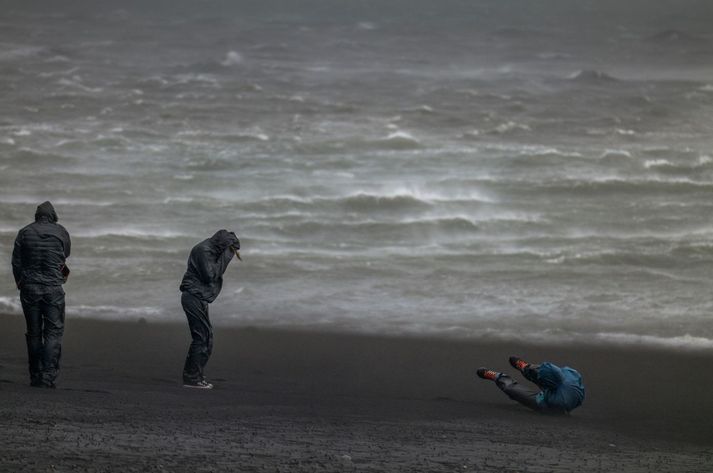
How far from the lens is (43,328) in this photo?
30.0 feet

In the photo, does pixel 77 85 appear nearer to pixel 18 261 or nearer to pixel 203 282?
pixel 203 282

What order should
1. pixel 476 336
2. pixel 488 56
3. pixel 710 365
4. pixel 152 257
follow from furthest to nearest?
1. pixel 488 56
2. pixel 152 257
3. pixel 476 336
4. pixel 710 365

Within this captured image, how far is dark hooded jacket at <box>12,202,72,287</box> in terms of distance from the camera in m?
8.80

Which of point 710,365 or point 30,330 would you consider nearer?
point 30,330

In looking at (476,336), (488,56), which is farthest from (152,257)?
(488,56)

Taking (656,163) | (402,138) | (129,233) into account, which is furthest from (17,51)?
(656,163)

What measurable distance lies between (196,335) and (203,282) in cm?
46

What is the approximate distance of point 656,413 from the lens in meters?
10.0

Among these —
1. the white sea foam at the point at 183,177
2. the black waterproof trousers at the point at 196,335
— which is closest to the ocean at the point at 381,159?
the white sea foam at the point at 183,177

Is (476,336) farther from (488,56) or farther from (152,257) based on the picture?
(488,56)

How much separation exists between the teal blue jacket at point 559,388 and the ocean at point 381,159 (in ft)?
13.0

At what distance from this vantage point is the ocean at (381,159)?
16.1 metres

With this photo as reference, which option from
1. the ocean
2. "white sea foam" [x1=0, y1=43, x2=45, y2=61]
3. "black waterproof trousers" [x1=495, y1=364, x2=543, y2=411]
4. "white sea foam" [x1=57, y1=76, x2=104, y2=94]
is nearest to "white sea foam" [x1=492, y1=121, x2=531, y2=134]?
the ocean

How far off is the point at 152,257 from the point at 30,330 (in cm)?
1003
